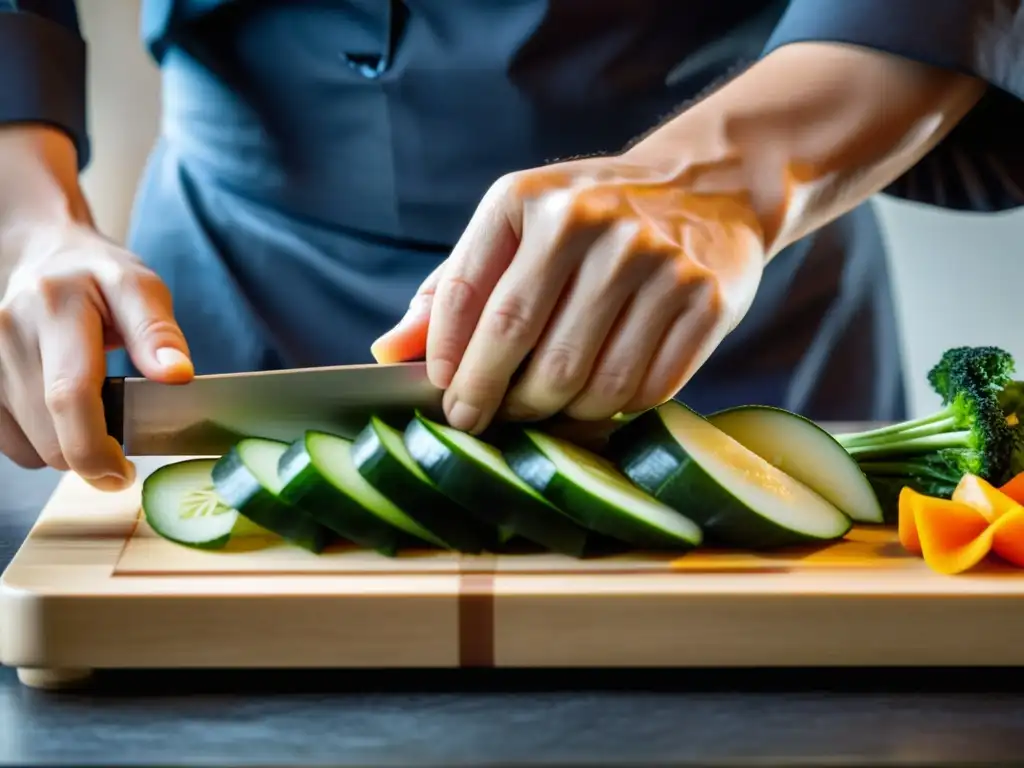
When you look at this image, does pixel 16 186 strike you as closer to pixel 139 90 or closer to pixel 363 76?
pixel 363 76

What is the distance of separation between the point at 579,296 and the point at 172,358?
1.79ft

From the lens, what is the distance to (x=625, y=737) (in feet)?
3.70

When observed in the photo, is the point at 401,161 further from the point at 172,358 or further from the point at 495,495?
the point at 495,495

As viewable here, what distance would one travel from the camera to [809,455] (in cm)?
161

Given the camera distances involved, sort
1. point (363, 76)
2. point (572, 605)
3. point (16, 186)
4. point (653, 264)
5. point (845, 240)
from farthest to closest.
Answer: point (845, 240) → point (363, 76) → point (16, 186) → point (653, 264) → point (572, 605)

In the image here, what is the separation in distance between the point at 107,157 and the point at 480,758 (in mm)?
3458

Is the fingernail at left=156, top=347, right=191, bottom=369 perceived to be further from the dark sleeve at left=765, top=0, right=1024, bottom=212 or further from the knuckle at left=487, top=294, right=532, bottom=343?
the dark sleeve at left=765, top=0, right=1024, bottom=212

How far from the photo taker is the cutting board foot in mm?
1254

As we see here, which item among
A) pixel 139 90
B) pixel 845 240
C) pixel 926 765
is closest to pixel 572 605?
pixel 926 765

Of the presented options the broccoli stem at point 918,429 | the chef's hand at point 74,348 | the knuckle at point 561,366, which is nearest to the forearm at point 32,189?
the chef's hand at point 74,348

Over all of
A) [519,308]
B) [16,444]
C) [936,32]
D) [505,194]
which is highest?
[936,32]

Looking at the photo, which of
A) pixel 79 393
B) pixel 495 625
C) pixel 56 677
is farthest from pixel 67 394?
pixel 495 625

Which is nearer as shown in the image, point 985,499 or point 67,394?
point 985,499

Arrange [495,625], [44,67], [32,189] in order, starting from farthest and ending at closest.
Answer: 1. [44,67]
2. [32,189]
3. [495,625]
